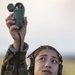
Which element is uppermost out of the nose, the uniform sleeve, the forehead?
the forehead

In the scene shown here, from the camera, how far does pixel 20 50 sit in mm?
1508

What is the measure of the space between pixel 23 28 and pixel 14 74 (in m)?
0.26

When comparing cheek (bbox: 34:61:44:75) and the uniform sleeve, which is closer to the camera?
the uniform sleeve

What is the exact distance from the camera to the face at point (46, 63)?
1749mm

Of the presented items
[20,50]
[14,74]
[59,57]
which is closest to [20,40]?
[20,50]

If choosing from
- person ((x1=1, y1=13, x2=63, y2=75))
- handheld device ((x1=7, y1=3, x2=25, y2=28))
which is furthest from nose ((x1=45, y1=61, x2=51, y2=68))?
handheld device ((x1=7, y1=3, x2=25, y2=28))

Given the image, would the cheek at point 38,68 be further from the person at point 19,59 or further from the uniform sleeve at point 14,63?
the uniform sleeve at point 14,63

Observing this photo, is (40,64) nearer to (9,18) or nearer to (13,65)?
(13,65)

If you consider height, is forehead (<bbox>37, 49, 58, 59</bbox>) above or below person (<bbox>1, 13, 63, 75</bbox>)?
above

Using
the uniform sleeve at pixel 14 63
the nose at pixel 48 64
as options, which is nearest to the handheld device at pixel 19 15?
the uniform sleeve at pixel 14 63

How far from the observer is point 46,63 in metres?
1.77

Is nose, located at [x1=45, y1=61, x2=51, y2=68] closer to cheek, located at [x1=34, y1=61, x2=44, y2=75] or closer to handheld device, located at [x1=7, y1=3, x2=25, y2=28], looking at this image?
cheek, located at [x1=34, y1=61, x2=44, y2=75]

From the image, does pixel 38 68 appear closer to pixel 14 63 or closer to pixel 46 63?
pixel 46 63

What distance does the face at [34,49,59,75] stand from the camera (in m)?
1.75
